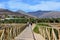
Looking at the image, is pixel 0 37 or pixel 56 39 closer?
pixel 56 39

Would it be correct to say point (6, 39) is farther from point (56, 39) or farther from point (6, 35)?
point (56, 39)

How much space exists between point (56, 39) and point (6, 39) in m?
2.88

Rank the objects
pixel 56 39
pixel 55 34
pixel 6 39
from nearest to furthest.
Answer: pixel 56 39 < pixel 55 34 < pixel 6 39

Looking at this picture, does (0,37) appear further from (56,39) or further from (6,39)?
(56,39)

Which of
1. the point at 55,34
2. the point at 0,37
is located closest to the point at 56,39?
the point at 55,34

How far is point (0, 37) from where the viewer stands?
967 centimetres

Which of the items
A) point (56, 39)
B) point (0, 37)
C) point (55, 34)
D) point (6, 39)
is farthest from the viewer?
point (6, 39)

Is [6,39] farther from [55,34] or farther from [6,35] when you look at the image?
[55,34]

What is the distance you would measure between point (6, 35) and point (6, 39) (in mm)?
227

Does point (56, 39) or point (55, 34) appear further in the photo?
point (55, 34)

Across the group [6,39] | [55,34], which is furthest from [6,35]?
[55,34]

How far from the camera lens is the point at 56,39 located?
814 cm

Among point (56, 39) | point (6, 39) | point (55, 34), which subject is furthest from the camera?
point (6, 39)

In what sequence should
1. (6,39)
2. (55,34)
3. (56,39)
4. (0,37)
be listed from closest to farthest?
(56,39)
(55,34)
(0,37)
(6,39)
